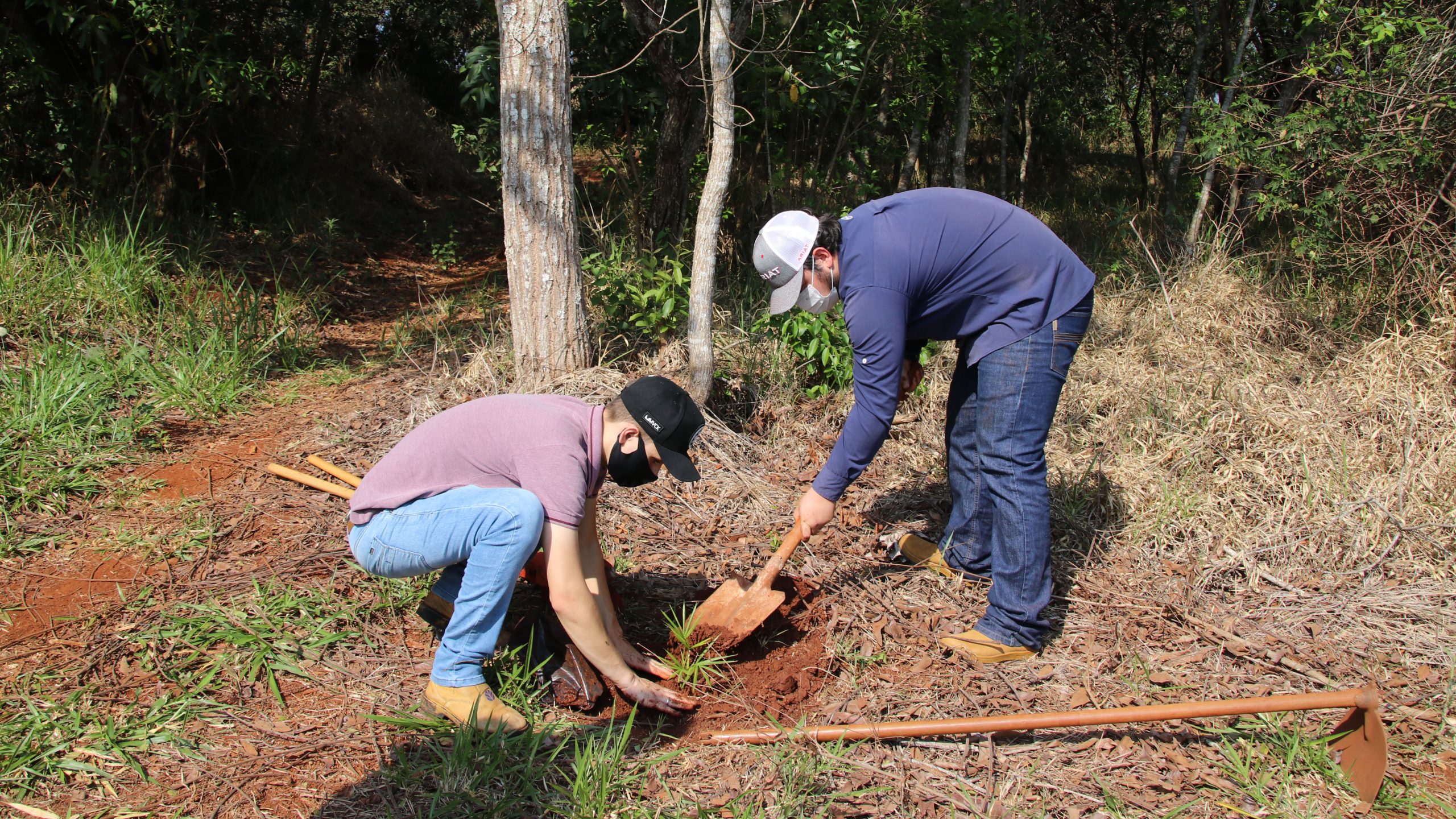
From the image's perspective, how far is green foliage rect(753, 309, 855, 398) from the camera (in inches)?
192

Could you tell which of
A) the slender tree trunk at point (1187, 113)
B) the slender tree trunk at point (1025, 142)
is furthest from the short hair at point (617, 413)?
Result: the slender tree trunk at point (1025, 142)

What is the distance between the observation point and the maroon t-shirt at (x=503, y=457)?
8.08ft

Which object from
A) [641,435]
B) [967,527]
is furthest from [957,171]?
[641,435]

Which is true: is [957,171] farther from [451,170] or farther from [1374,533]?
[451,170]

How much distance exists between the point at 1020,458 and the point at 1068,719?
88 centimetres

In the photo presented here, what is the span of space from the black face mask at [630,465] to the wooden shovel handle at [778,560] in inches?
28.2

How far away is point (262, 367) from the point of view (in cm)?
511

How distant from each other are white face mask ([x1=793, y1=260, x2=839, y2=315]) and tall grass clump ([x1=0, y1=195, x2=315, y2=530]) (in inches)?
124

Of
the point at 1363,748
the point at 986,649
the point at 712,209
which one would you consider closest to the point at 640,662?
the point at 986,649

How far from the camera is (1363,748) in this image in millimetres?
2625

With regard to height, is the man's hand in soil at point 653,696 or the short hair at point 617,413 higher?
the short hair at point 617,413

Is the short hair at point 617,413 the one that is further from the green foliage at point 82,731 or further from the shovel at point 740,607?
the green foliage at point 82,731

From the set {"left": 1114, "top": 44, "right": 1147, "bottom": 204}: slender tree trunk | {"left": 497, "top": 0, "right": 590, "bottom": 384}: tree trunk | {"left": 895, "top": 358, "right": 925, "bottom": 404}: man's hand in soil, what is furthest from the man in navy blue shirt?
{"left": 1114, "top": 44, "right": 1147, "bottom": 204}: slender tree trunk

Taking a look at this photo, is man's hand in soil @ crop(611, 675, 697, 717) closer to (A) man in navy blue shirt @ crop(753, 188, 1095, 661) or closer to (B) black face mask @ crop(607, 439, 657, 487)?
(B) black face mask @ crop(607, 439, 657, 487)
